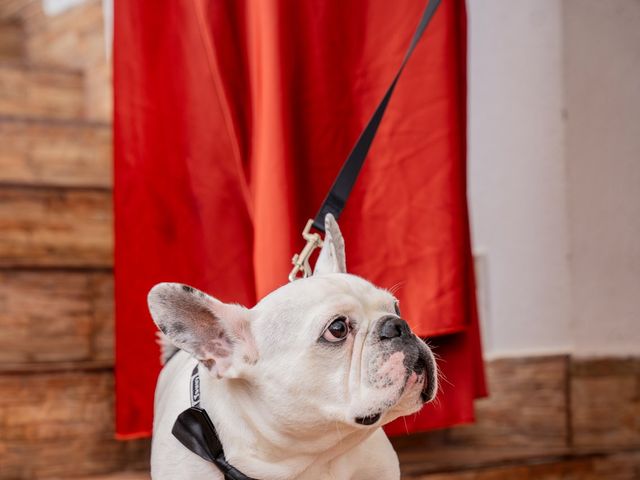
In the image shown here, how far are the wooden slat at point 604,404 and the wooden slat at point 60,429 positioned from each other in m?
0.89

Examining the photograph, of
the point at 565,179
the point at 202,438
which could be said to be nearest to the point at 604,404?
the point at 565,179

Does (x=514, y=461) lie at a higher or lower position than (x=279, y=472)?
lower

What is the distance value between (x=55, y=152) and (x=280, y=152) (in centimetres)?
79

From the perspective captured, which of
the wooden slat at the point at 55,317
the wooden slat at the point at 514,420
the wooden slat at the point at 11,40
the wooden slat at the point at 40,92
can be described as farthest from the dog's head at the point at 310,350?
the wooden slat at the point at 11,40

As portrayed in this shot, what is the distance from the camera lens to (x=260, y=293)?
1.54 meters

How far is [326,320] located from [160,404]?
37 cm

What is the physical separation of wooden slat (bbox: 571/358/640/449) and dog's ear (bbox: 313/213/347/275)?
90cm

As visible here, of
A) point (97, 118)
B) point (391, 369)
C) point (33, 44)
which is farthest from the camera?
A: point (33, 44)

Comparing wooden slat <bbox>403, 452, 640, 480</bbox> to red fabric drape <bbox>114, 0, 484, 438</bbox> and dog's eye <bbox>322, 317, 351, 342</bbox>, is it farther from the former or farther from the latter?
dog's eye <bbox>322, 317, 351, 342</bbox>

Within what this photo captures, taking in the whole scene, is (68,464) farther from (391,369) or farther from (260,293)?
(391,369)

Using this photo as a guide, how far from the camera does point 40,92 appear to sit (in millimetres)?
2529

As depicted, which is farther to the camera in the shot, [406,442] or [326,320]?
[406,442]

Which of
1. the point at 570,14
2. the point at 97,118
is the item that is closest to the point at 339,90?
the point at 570,14

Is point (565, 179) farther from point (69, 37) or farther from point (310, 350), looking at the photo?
point (69, 37)
